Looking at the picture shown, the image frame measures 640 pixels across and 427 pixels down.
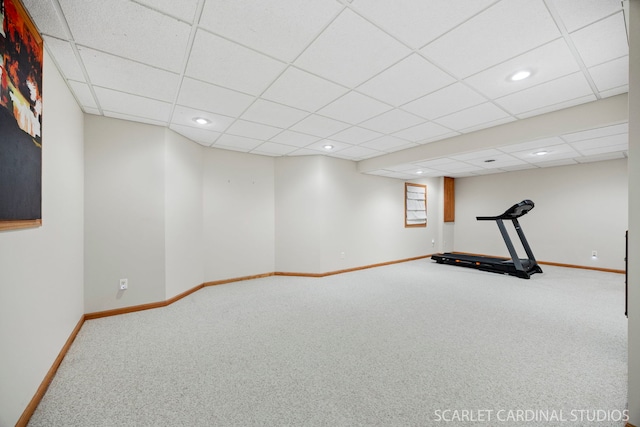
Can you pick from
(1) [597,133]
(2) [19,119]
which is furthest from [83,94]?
(1) [597,133]

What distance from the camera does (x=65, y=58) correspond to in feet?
6.69

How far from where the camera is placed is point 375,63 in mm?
2131

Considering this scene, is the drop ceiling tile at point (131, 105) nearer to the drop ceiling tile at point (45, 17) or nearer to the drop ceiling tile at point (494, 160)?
the drop ceiling tile at point (45, 17)

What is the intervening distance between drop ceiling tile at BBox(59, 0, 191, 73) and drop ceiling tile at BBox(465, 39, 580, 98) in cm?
246

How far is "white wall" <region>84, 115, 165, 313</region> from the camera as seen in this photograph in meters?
3.16

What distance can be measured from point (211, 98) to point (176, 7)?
47.3 inches

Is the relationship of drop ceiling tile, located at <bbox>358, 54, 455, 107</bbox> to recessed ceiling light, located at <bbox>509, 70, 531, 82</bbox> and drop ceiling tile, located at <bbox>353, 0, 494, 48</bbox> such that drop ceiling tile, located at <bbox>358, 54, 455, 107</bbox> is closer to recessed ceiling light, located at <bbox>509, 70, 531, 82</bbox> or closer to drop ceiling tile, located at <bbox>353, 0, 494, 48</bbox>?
drop ceiling tile, located at <bbox>353, 0, 494, 48</bbox>

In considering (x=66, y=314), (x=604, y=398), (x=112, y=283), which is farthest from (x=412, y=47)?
(x=112, y=283)

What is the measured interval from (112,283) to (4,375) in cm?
208

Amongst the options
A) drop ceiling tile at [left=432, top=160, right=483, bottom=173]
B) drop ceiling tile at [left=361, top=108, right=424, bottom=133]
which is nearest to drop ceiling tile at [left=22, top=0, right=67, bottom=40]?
drop ceiling tile at [left=361, top=108, right=424, bottom=133]

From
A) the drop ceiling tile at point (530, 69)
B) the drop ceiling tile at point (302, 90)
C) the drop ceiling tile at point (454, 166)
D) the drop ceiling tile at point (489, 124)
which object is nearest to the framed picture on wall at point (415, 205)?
the drop ceiling tile at point (454, 166)

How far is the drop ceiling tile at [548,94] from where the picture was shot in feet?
8.02

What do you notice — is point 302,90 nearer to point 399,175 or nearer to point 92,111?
point 92,111

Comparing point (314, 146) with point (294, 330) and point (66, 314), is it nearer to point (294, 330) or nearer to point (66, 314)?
point (294, 330)
